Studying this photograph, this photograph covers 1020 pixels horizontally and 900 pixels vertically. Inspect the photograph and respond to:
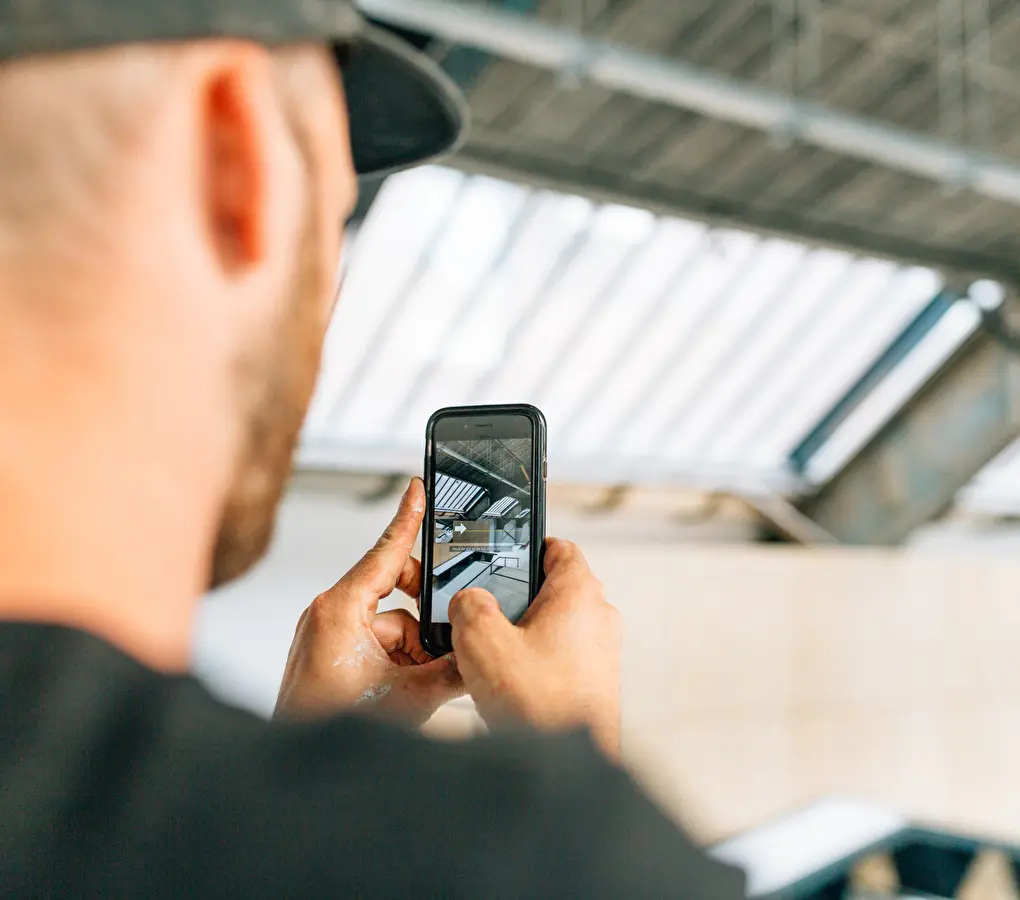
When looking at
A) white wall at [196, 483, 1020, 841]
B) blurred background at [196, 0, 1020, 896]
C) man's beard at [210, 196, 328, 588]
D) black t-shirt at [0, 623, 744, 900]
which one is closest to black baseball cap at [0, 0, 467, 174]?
man's beard at [210, 196, 328, 588]

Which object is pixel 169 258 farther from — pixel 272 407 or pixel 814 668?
pixel 814 668

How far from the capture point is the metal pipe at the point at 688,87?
→ 581cm

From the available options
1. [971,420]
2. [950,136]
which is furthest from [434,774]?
[971,420]

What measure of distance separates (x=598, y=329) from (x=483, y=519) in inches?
449

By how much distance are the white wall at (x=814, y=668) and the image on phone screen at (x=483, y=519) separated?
853 centimetres

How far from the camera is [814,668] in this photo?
14445 millimetres

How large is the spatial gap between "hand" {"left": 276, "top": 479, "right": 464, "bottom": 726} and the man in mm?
401

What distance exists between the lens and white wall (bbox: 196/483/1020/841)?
12.6 metres

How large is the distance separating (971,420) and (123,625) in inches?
597

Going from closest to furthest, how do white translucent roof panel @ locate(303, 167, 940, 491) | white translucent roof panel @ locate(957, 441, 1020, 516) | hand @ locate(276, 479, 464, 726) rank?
hand @ locate(276, 479, 464, 726) → white translucent roof panel @ locate(303, 167, 940, 491) → white translucent roof panel @ locate(957, 441, 1020, 516)

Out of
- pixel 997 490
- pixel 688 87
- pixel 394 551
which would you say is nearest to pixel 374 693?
pixel 394 551

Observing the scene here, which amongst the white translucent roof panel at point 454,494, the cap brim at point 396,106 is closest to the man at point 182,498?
the cap brim at point 396,106

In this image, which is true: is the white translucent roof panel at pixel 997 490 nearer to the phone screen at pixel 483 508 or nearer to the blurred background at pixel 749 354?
the blurred background at pixel 749 354

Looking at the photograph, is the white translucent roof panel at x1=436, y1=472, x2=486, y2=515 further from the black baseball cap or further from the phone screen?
the black baseball cap
